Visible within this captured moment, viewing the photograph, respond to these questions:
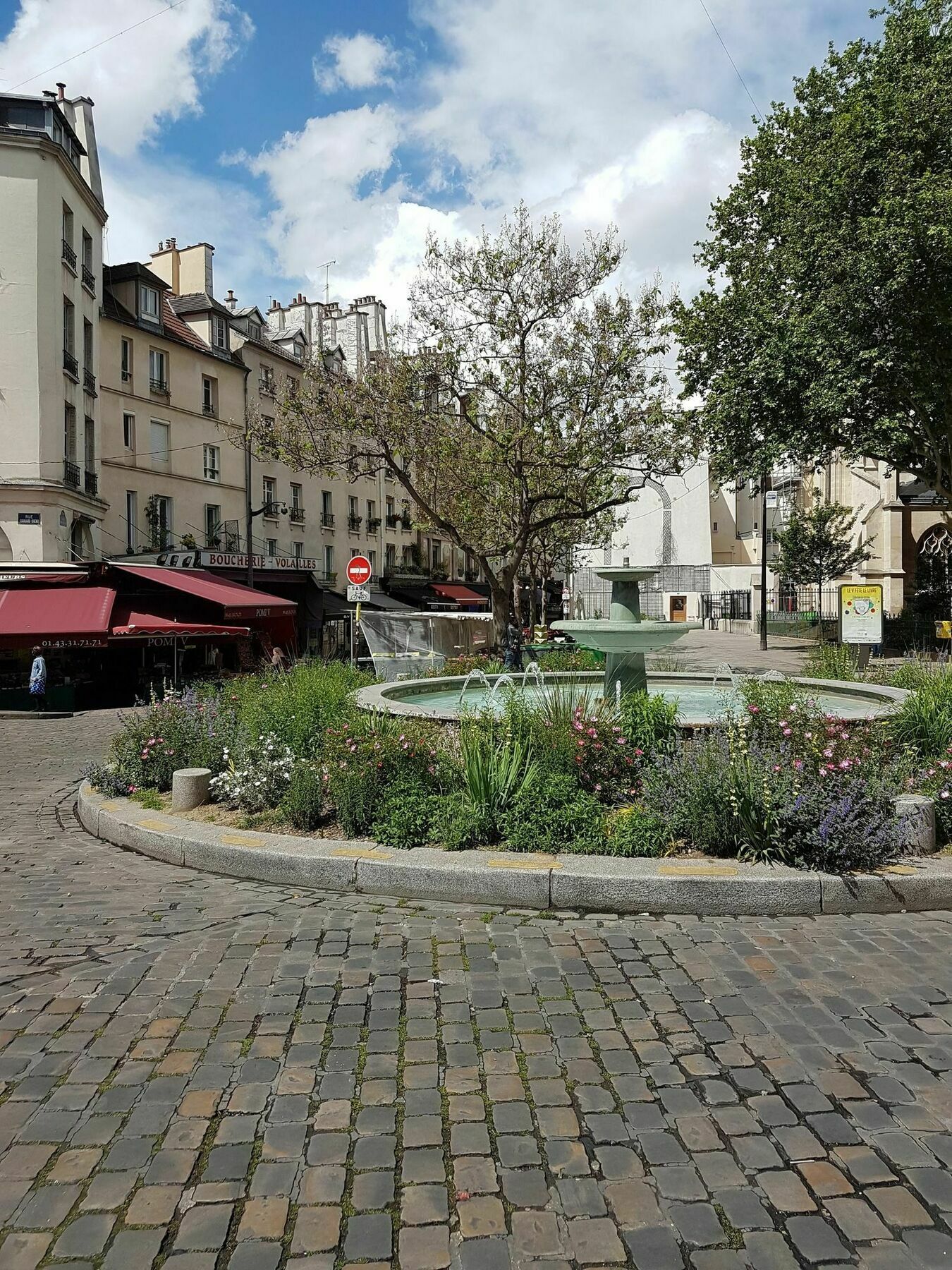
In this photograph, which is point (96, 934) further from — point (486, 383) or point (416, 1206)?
point (486, 383)

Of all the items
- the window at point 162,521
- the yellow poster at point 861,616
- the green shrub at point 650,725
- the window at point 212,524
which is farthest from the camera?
the window at point 212,524

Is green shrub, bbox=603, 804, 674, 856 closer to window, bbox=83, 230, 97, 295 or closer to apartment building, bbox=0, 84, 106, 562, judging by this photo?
apartment building, bbox=0, 84, 106, 562

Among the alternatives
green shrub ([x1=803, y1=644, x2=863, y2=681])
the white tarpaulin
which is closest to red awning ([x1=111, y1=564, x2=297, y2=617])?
the white tarpaulin

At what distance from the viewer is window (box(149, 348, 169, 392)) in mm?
30114

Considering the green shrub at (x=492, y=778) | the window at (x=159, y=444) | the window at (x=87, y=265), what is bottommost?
the green shrub at (x=492, y=778)

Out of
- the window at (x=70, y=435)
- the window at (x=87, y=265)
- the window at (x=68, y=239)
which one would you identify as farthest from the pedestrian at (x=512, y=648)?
the window at (x=87, y=265)

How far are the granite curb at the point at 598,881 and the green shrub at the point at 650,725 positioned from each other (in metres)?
1.39

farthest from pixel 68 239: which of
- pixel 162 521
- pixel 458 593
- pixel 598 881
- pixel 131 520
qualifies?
pixel 458 593

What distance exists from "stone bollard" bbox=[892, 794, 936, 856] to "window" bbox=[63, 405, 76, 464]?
23483 millimetres

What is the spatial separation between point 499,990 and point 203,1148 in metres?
1.49

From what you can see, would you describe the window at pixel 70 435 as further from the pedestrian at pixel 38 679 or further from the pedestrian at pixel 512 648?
the pedestrian at pixel 512 648

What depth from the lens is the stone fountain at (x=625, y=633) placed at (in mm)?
8688

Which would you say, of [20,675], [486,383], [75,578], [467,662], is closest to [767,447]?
[486,383]

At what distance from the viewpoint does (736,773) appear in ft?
18.1
